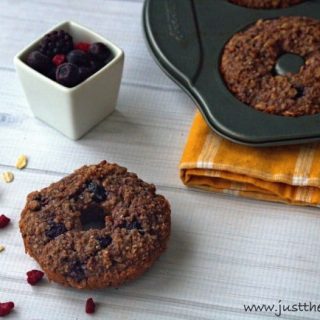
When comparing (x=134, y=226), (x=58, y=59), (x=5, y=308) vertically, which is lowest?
(x=5, y=308)

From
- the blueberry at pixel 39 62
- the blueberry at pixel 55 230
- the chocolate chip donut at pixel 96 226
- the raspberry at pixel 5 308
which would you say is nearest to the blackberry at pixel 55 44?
the blueberry at pixel 39 62

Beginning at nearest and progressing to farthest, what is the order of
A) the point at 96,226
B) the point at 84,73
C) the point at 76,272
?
the point at 76,272
the point at 96,226
the point at 84,73

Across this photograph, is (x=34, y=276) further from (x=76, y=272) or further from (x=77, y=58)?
(x=77, y=58)

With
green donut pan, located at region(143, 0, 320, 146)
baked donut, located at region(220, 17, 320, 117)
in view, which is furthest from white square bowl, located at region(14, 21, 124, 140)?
baked donut, located at region(220, 17, 320, 117)

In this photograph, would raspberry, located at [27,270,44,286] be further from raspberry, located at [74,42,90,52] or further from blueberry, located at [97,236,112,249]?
raspberry, located at [74,42,90,52]

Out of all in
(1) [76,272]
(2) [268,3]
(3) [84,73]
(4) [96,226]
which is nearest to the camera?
(1) [76,272]

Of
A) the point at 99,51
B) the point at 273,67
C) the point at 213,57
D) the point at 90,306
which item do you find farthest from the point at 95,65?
the point at 90,306
